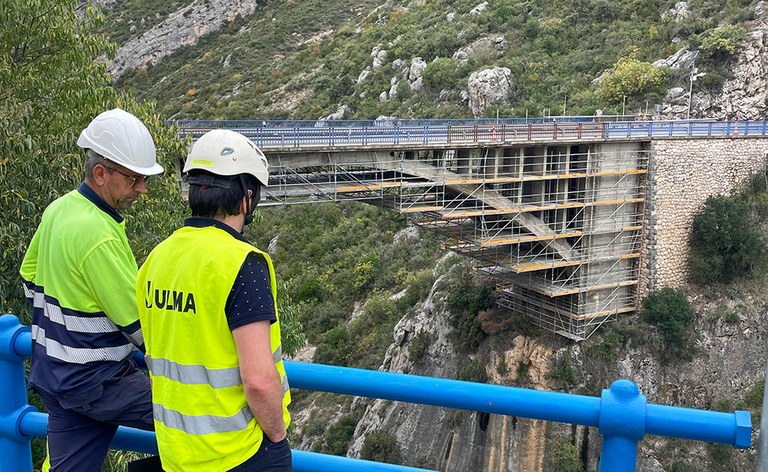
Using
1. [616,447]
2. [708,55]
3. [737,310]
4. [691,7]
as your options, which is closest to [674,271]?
[737,310]

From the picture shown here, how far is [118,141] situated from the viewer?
2.77m

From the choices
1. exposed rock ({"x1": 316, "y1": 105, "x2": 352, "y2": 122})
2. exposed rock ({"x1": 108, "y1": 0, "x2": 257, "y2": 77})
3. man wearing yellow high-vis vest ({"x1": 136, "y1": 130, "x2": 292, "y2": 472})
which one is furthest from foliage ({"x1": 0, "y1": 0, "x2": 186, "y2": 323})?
exposed rock ({"x1": 108, "y1": 0, "x2": 257, "y2": 77})

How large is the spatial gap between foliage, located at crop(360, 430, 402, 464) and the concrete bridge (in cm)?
572

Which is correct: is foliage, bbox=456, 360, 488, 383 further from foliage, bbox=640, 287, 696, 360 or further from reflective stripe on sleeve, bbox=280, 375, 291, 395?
reflective stripe on sleeve, bbox=280, 375, 291, 395

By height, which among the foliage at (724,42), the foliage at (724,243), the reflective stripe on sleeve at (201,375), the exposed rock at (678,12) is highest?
the exposed rock at (678,12)

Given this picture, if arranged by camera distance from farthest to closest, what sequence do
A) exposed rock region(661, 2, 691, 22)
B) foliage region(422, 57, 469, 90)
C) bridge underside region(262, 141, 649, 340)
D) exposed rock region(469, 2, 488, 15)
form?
exposed rock region(469, 2, 488, 15)
foliage region(422, 57, 469, 90)
exposed rock region(661, 2, 691, 22)
bridge underside region(262, 141, 649, 340)

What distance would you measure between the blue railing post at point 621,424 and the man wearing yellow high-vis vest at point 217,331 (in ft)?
3.54

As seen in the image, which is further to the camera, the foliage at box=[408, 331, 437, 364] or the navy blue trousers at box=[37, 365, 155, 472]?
the foliage at box=[408, 331, 437, 364]

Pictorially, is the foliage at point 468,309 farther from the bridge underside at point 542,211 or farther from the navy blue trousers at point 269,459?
the navy blue trousers at point 269,459

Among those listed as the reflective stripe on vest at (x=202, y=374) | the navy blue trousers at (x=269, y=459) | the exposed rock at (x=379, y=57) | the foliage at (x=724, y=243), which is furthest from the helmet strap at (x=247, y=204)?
the exposed rock at (x=379, y=57)

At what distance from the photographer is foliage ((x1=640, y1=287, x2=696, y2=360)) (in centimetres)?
1891

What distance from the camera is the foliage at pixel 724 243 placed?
770 inches

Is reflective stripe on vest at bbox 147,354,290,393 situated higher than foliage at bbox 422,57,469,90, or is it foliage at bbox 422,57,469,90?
foliage at bbox 422,57,469,90

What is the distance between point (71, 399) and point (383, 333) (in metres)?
25.1
